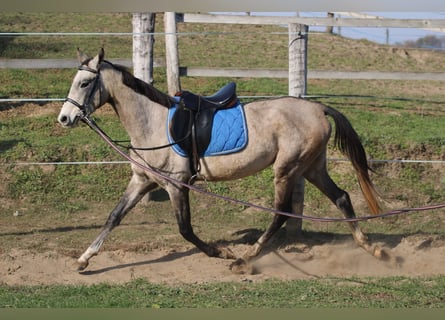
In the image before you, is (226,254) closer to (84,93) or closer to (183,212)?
(183,212)

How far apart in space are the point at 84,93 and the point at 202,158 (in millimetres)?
1370

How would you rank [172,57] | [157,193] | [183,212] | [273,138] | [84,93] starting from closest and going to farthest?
1. [84,93]
2. [183,212]
3. [273,138]
4. [157,193]
5. [172,57]

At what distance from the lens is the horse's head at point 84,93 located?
263 inches

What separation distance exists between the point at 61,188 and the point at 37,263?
2483 millimetres

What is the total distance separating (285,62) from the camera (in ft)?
53.3

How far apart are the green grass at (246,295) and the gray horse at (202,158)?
0.80m

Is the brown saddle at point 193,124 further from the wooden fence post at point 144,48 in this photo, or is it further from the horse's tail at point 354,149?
the wooden fence post at point 144,48

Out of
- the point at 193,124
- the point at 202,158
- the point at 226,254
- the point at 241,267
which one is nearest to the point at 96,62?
the point at 193,124

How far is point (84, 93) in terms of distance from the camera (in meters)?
6.78

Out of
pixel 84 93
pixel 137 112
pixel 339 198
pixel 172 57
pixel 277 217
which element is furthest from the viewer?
pixel 172 57

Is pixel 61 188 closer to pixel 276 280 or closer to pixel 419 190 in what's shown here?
pixel 276 280

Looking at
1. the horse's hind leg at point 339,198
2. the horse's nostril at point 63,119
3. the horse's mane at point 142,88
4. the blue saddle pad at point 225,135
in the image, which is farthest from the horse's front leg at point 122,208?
the horse's hind leg at point 339,198

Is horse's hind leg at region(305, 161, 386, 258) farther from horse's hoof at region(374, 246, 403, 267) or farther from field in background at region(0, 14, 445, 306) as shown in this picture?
field in background at region(0, 14, 445, 306)

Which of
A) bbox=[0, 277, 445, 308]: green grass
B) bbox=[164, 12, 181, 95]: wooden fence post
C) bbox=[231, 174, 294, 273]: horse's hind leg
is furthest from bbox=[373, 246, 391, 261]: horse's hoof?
bbox=[164, 12, 181, 95]: wooden fence post
